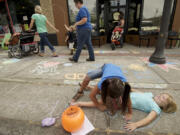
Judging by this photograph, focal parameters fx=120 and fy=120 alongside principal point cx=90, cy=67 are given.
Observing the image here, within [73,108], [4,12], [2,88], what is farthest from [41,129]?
[4,12]

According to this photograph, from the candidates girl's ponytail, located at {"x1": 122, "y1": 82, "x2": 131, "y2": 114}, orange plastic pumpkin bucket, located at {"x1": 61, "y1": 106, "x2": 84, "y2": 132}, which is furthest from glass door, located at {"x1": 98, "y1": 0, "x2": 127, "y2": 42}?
orange plastic pumpkin bucket, located at {"x1": 61, "y1": 106, "x2": 84, "y2": 132}

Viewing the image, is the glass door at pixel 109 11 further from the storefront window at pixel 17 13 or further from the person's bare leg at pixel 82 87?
the person's bare leg at pixel 82 87

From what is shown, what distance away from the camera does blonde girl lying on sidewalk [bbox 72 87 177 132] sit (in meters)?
1.62

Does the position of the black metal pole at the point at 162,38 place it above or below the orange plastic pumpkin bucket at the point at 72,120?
above

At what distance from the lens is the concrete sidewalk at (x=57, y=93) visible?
1.61 meters

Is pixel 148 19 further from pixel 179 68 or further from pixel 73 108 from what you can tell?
pixel 73 108

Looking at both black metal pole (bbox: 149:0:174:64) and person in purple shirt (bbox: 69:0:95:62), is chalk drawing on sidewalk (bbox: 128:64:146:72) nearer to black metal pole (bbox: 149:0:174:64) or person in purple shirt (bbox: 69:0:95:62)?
black metal pole (bbox: 149:0:174:64)

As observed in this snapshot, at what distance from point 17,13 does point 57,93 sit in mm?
8114

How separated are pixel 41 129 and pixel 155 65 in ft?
11.8

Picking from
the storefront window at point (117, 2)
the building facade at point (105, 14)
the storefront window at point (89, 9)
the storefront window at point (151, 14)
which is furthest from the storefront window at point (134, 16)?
the storefront window at point (89, 9)

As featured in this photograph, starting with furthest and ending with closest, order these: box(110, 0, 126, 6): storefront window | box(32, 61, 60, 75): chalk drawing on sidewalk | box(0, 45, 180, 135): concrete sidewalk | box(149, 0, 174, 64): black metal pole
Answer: box(110, 0, 126, 6): storefront window, box(149, 0, 174, 64): black metal pole, box(32, 61, 60, 75): chalk drawing on sidewalk, box(0, 45, 180, 135): concrete sidewalk

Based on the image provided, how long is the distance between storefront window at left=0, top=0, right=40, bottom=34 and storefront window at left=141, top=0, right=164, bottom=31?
21.9ft

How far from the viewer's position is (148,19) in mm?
6641

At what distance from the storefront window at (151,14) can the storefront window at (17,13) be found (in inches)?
262
